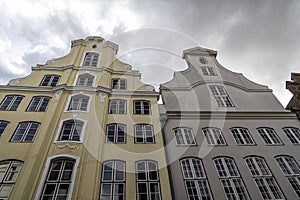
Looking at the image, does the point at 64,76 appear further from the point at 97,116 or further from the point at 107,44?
the point at 107,44

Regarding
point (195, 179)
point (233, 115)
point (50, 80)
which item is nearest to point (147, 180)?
point (195, 179)

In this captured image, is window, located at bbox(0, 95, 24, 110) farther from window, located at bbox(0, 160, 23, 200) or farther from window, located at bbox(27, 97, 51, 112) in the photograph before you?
window, located at bbox(0, 160, 23, 200)

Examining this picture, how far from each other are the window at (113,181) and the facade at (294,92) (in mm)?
14724

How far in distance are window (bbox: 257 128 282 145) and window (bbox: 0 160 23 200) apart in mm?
15554

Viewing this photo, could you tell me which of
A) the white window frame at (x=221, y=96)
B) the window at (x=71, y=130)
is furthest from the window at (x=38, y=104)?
the white window frame at (x=221, y=96)

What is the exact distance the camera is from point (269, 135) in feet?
46.1

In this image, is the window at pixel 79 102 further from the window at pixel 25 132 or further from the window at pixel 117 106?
the window at pixel 25 132

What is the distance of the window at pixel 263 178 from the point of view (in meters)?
10.7

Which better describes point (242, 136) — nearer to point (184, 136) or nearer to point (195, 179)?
point (184, 136)

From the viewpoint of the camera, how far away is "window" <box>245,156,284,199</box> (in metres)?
10.7

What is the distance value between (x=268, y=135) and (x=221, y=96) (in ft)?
15.3

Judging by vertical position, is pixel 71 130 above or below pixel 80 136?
above

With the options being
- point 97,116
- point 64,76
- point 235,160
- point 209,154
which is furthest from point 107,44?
point 235,160

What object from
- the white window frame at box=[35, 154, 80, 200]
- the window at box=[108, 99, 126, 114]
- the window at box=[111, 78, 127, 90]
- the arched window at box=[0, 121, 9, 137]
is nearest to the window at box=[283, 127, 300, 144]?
the window at box=[108, 99, 126, 114]
